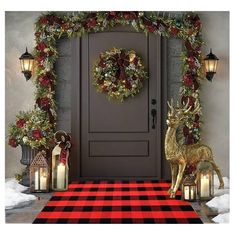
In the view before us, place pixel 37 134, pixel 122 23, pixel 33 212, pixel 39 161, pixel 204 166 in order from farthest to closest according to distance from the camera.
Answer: pixel 122 23 < pixel 37 134 < pixel 39 161 < pixel 204 166 < pixel 33 212

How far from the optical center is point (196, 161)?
5609 mm

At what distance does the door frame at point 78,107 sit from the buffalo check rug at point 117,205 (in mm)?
341

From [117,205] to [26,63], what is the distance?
A: 262 cm

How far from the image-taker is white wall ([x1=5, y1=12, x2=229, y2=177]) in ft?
22.7

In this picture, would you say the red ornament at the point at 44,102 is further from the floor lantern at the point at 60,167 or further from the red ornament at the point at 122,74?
the red ornament at the point at 122,74

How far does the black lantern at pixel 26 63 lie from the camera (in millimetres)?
6668

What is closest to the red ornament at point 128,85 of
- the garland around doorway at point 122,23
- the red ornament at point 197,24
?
the garland around doorway at point 122,23

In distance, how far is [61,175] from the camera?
607cm

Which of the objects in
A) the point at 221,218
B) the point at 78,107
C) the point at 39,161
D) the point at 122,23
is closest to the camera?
the point at 221,218

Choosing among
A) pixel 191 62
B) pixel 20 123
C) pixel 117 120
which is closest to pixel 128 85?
pixel 117 120

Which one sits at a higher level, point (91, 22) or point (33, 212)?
point (91, 22)

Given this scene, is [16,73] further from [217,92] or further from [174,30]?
[217,92]

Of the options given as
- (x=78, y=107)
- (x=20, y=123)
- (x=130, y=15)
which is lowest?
(x=20, y=123)
